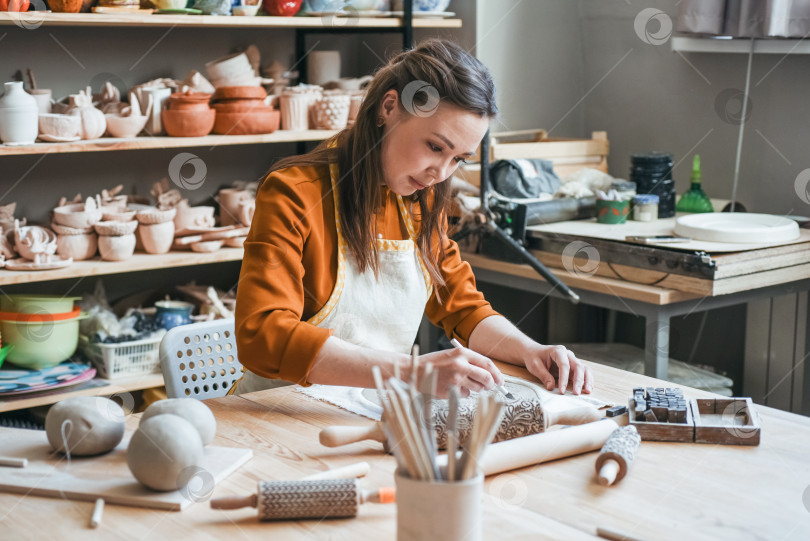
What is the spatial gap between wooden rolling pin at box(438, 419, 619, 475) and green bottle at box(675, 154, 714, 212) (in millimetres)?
1895

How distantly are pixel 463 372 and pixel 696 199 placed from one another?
1945mm

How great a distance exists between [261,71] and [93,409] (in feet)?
7.60

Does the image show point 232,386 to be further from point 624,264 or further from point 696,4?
point 696,4

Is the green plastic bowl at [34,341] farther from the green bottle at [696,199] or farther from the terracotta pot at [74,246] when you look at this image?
the green bottle at [696,199]

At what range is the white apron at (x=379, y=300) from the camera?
1718 millimetres

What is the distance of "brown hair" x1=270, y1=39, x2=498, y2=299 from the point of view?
5.19 ft

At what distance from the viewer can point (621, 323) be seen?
3.59 meters

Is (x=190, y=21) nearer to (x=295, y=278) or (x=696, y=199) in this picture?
(x=295, y=278)

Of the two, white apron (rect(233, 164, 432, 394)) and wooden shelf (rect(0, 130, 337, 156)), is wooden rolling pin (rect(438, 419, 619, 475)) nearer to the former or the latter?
white apron (rect(233, 164, 432, 394))

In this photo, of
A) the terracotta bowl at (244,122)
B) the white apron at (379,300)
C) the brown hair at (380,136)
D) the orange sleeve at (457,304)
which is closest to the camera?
the brown hair at (380,136)

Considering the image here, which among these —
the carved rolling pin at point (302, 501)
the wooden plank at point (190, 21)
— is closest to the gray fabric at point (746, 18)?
the wooden plank at point (190, 21)

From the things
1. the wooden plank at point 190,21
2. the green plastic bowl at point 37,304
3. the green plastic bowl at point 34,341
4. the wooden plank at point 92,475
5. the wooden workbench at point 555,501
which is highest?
the wooden plank at point 190,21

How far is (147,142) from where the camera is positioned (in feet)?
9.18

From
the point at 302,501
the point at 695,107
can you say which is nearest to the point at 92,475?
the point at 302,501
